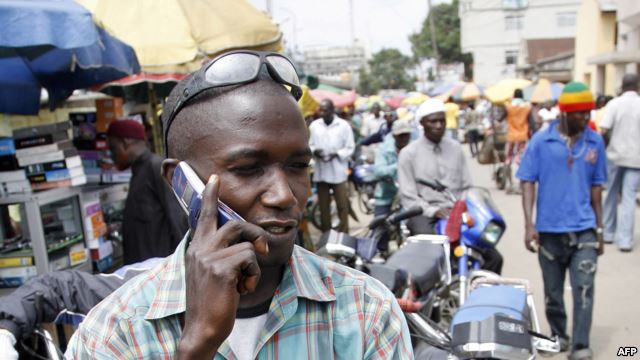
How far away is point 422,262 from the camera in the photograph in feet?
12.2

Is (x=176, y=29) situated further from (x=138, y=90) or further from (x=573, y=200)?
(x=573, y=200)

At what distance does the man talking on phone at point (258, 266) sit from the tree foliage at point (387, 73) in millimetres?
83941

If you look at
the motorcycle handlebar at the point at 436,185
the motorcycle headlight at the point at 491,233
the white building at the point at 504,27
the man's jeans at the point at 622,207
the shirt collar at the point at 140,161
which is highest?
the white building at the point at 504,27

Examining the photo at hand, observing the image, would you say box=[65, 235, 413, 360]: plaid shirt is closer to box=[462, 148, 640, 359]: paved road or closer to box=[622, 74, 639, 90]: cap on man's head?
box=[462, 148, 640, 359]: paved road

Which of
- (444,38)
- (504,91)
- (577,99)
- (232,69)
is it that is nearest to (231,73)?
(232,69)

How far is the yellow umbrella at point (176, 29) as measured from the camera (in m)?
4.37

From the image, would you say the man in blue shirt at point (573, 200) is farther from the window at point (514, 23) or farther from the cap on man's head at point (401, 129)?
the window at point (514, 23)

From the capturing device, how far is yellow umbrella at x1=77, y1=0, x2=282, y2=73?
4371 millimetres

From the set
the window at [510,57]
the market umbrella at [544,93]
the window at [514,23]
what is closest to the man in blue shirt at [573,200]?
the market umbrella at [544,93]

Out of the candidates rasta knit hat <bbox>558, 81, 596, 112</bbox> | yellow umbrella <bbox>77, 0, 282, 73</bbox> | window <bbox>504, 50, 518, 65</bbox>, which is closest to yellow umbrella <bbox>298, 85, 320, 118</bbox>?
yellow umbrella <bbox>77, 0, 282, 73</bbox>

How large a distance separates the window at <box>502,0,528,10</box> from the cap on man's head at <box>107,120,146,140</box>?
199ft

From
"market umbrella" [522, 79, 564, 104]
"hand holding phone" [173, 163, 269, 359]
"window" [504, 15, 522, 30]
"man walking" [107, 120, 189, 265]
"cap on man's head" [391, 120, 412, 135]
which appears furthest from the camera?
"window" [504, 15, 522, 30]

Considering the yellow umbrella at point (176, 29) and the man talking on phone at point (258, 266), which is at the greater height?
the yellow umbrella at point (176, 29)

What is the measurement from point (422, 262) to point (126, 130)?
7.75 ft
